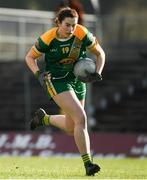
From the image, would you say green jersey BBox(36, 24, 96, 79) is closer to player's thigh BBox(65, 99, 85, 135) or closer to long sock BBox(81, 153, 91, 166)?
player's thigh BBox(65, 99, 85, 135)

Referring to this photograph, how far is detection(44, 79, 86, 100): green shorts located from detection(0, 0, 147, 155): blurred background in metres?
11.6

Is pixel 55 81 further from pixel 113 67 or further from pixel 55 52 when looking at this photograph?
pixel 113 67

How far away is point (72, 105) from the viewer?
1147 centimetres

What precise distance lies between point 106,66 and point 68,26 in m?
14.8

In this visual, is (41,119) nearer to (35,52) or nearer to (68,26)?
(35,52)

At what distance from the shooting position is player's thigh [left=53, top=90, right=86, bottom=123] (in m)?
11.4

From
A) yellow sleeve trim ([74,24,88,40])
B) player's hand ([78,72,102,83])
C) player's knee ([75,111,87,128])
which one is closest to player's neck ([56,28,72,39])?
yellow sleeve trim ([74,24,88,40])

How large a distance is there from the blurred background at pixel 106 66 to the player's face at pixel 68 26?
11967 millimetres

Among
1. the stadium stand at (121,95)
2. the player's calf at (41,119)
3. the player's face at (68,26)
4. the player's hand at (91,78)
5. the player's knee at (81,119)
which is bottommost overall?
the stadium stand at (121,95)

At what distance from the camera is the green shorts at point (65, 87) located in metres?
11.8

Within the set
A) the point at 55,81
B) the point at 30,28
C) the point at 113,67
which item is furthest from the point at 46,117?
the point at 113,67

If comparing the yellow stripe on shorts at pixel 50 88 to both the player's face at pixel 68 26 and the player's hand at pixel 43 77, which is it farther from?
the player's face at pixel 68 26

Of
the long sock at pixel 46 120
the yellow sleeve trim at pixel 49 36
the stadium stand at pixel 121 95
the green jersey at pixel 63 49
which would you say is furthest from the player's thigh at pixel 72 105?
the stadium stand at pixel 121 95

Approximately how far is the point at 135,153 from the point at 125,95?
458cm
